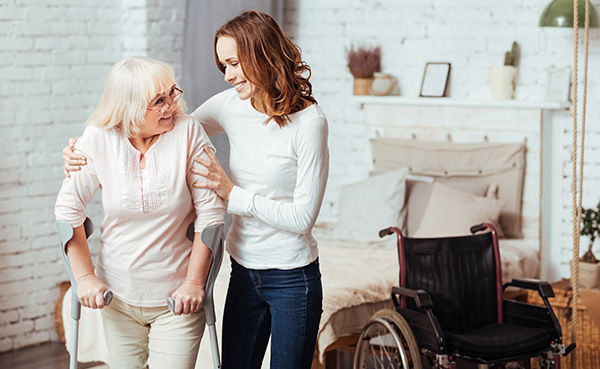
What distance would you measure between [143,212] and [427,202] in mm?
2827

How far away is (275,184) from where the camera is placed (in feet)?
6.86

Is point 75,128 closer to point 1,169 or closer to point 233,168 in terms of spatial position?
point 1,169

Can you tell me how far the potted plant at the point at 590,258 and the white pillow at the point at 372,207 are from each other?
39.1 inches

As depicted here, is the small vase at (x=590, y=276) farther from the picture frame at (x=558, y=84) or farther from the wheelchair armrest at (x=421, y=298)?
the wheelchair armrest at (x=421, y=298)

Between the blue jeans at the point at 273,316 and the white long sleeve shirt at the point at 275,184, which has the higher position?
the white long sleeve shirt at the point at 275,184

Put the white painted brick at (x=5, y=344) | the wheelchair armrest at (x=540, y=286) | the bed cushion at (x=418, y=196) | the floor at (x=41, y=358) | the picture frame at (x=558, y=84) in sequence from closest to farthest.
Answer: the wheelchair armrest at (x=540, y=286), the floor at (x=41, y=358), the white painted brick at (x=5, y=344), the picture frame at (x=558, y=84), the bed cushion at (x=418, y=196)

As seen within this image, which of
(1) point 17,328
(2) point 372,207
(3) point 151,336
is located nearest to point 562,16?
(2) point 372,207

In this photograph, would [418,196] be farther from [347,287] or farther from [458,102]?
[347,287]

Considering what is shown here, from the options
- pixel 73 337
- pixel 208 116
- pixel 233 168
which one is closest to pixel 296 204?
pixel 233 168

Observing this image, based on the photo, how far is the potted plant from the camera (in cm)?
406

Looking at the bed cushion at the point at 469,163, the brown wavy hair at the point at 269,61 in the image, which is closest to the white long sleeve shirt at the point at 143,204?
the brown wavy hair at the point at 269,61

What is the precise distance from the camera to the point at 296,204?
2.03 metres

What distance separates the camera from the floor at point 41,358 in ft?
13.2

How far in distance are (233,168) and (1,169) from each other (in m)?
2.39
